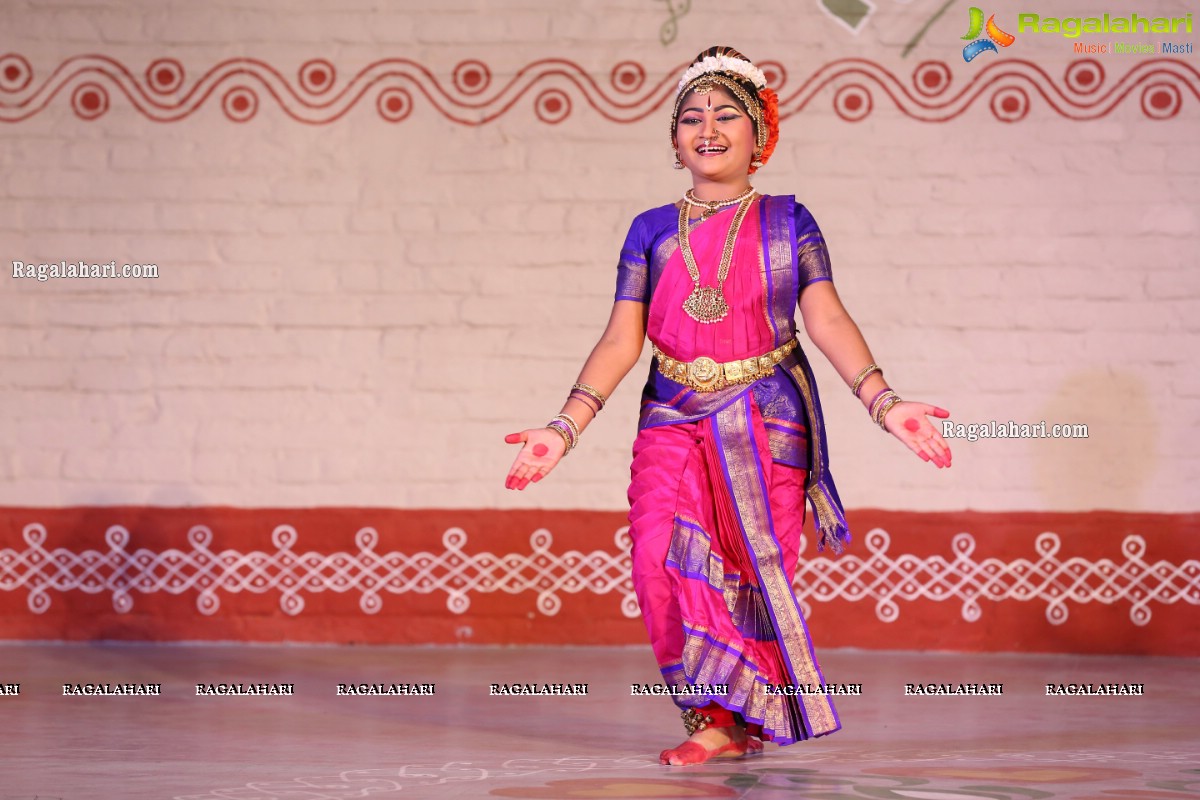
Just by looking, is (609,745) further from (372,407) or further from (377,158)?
(377,158)

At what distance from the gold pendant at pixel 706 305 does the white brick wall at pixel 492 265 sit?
6.90 ft

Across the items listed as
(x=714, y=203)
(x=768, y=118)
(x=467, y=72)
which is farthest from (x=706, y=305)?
(x=467, y=72)

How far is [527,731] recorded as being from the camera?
3.56 metres

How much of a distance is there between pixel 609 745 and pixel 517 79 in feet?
9.13

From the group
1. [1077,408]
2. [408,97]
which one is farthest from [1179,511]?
[408,97]

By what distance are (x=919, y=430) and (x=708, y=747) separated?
2.51 feet

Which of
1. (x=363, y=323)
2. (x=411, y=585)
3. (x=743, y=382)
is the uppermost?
(x=363, y=323)

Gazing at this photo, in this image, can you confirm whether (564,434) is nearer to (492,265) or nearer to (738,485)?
(738,485)

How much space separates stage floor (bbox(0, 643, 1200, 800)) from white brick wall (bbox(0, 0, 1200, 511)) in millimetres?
637

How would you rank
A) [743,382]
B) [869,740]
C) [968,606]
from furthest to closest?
1. [968,606]
2. [869,740]
3. [743,382]

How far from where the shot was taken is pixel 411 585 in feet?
17.4

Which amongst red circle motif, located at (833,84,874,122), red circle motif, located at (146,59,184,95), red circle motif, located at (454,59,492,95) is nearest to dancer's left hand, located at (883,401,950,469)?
red circle motif, located at (833,84,874,122)

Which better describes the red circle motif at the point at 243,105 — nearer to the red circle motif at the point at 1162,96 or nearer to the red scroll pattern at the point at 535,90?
the red scroll pattern at the point at 535,90

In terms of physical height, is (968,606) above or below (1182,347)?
below
